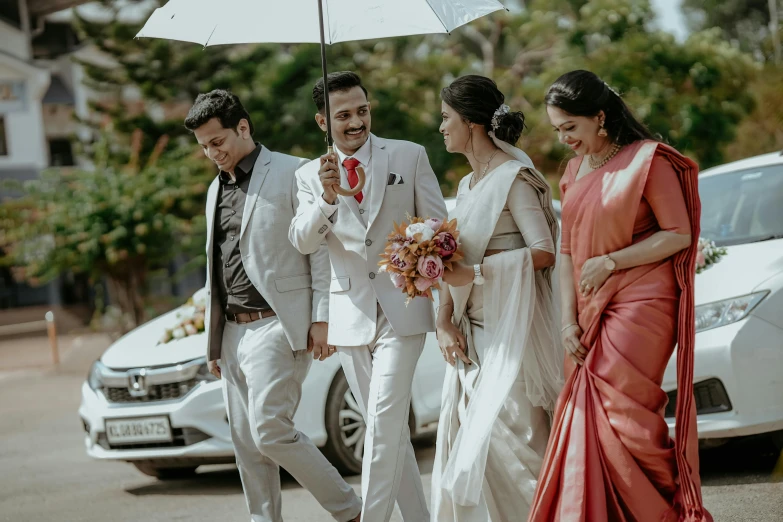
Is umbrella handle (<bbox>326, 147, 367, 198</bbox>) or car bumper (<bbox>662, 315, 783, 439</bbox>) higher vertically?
umbrella handle (<bbox>326, 147, 367, 198</bbox>)

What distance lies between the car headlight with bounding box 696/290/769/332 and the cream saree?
1.77 metres

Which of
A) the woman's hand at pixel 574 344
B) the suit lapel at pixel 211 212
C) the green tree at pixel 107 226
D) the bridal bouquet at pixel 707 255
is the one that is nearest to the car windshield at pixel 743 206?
the bridal bouquet at pixel 707 255

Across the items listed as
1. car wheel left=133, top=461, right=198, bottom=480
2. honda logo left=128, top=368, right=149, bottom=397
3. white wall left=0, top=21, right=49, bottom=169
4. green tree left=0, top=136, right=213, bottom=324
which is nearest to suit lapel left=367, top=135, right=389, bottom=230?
honda logo left=128, top=368, right=149, bottom=397

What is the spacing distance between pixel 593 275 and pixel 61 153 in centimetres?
3568

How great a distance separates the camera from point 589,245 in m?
4.49

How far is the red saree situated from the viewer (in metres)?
4.27

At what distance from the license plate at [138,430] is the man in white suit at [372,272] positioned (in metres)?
2.65

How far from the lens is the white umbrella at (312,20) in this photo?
5066mm

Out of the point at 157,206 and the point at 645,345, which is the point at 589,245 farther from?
the point at 157,206

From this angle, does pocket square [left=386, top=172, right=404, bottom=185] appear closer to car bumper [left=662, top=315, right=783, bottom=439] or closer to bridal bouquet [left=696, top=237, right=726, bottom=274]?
car bumper [left=662, top=315, right=783, bottom=439]

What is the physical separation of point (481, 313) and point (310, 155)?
807 inches

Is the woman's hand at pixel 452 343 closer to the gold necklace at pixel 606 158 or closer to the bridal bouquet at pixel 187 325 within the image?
the gold necklace at pixel 606 158

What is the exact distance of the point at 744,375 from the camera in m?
6.12

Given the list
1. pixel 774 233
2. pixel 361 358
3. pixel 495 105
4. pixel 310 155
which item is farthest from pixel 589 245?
pixel 310 155
